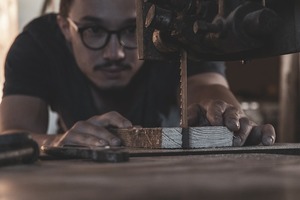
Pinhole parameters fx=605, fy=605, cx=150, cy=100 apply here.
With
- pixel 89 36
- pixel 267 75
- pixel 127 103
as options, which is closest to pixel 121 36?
pixel 89 36

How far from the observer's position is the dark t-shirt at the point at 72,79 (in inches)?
84.9

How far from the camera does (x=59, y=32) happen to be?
225 cm

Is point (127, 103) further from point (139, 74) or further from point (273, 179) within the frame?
point (273, 179)

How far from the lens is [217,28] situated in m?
1.03

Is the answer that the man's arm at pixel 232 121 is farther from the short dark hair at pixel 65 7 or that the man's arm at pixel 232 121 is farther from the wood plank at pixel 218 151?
the short dark hair at pixel 65 7

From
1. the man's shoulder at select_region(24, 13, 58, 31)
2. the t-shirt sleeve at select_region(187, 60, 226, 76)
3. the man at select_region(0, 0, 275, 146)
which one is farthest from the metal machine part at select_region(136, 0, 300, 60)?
the man's shoulder at select_region(24, 13, 58, 31)

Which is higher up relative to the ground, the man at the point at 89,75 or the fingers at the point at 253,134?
the man at the point at 89,75

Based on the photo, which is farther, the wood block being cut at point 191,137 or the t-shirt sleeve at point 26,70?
the t-shirt sleeve at point 26,70

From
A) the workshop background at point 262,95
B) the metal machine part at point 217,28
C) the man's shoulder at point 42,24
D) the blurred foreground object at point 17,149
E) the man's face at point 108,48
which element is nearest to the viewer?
the blurred foreground object at point 17,149

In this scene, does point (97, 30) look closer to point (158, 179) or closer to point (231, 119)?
point (231, 119)

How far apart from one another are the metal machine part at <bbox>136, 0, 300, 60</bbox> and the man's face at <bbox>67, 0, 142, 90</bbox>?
2.39 ft

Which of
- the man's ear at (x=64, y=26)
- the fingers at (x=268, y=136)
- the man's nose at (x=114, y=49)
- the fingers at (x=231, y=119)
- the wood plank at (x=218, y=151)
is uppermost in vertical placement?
the man's ear at (x=64, y=26)

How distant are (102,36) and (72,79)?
9.7 inches

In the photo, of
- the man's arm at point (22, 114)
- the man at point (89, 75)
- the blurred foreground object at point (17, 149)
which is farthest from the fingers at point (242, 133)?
the man's arm at point (22, 114)
